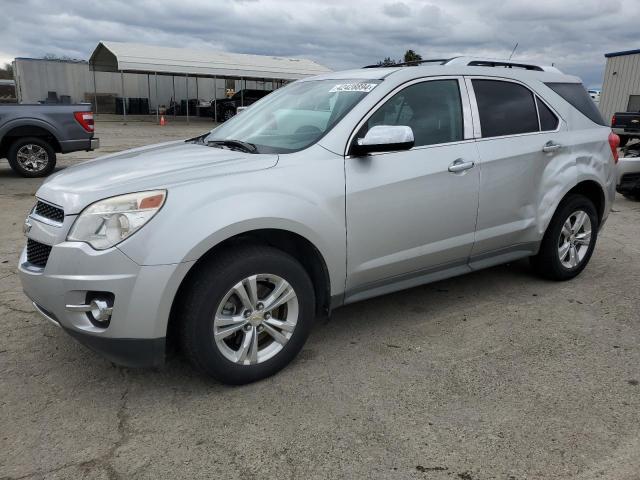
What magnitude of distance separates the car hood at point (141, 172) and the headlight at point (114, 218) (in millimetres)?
52

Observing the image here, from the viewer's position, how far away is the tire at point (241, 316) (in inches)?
108

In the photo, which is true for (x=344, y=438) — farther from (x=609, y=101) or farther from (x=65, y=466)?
(x=609, y=101)

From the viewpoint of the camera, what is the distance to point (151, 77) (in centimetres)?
3703

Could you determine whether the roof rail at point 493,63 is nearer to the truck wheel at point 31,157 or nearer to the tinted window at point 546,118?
the tinted window at point 546,118

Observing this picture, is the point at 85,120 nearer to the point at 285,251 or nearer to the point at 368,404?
the point at 285,251

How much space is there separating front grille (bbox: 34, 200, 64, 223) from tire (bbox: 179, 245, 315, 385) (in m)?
0.76

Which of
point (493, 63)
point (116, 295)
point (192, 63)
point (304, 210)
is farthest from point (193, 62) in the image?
point (116, 295)

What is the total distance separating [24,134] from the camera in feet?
32.3

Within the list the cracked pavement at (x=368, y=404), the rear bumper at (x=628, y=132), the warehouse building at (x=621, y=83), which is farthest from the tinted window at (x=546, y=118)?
the warehouse building at (x=621, y=83)

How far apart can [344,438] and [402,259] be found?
4.26ft

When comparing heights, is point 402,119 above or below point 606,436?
above

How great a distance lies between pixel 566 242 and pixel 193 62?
2750 centimetres

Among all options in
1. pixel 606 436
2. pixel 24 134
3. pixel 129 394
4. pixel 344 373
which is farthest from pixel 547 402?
pixel 24 134

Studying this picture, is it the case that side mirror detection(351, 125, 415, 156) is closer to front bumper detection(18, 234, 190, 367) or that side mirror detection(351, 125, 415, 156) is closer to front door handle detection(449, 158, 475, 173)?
front door handle detection(449, 158, 475, 173)
